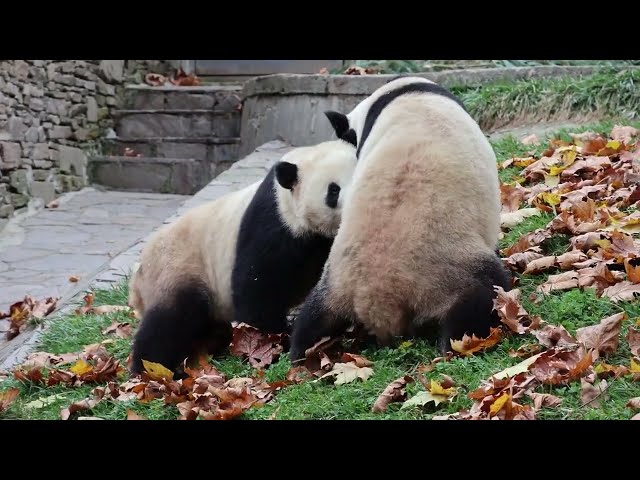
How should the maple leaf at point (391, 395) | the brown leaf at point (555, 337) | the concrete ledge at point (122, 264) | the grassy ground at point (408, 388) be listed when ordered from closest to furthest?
1. the grassy ground at point (408, 388)
2. the maple leaf at point (391, 395)
3. the brown leaf at point (555, 337)
4. the concrete ledge at point (122, 264)

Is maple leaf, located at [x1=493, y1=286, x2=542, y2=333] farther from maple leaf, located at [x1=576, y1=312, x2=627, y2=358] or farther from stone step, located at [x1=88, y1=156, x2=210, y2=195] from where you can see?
stone step, located at [x1=88, y1=156, x2=210, y2=195]

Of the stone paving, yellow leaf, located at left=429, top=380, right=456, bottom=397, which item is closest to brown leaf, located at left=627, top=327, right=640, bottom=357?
yellow leaf, located at left=429, top=380, right=456, bottom=397

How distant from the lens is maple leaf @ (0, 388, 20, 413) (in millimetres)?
4462

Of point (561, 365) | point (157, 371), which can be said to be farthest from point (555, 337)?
point (157, 371)

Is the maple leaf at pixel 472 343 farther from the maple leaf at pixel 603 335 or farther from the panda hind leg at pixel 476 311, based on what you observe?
the maple leaf at pixel 603 335

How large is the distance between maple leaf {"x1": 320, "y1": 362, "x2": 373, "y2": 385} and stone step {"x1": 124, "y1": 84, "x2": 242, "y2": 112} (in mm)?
10302

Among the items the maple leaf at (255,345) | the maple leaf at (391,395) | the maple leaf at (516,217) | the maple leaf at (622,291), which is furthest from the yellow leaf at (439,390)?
the maple leaf at (516,217)

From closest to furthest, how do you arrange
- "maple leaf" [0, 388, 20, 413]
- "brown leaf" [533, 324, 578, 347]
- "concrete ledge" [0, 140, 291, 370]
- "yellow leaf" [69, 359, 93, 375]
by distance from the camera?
"brown leaf" [533, 324, 578, 347] < "maple leaf" [0, 388, 20, 413] < "yellow leaf" [69, 359, 93, 375] < "concrete ledge" [0, 140, 291, 370]

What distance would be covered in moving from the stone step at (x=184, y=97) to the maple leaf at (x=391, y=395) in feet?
34.9

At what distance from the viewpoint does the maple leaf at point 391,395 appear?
11.2ft

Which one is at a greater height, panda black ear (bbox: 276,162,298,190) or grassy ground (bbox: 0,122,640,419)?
panda black ear (bbox: 276,162,298,190)

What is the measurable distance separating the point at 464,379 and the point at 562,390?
0.45 metres

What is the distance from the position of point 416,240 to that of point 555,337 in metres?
0.78
